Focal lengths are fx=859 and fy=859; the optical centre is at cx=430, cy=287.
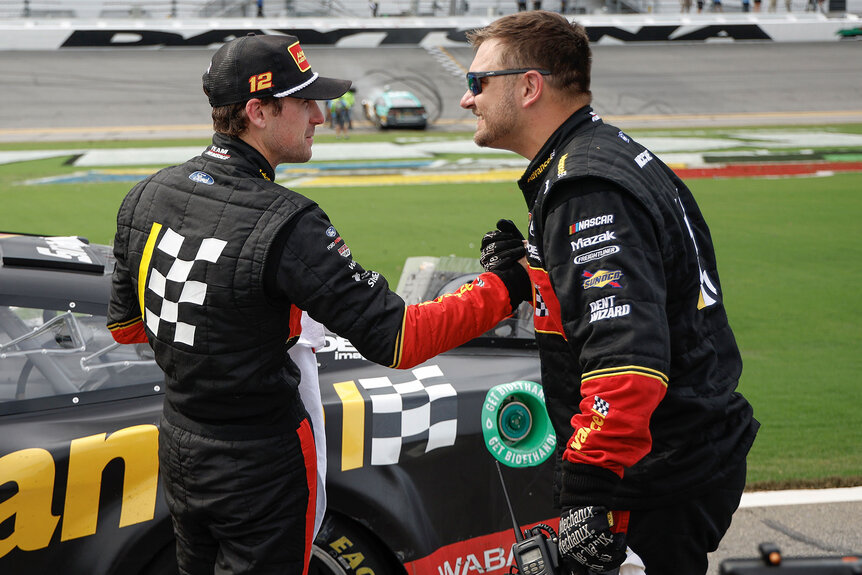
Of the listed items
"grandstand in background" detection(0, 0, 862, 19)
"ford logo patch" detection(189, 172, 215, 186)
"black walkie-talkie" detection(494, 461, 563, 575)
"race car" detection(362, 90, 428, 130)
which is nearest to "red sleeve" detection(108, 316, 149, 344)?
"ford logo patch" detection(189, 172, 215, 186)

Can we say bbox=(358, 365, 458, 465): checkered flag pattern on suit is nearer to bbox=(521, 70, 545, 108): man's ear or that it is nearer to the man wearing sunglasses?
the man wearing sunglasses

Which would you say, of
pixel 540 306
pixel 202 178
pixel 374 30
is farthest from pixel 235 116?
pixel 374 30

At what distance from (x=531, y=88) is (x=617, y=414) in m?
0.86

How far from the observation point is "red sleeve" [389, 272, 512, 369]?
217 cm

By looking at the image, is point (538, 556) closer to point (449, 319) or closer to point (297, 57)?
point (449, 319)

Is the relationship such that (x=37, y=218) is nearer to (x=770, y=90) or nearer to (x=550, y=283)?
(x=550, y=283)

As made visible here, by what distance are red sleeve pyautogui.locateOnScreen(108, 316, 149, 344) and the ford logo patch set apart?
0.53 m

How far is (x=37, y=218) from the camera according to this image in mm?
10914

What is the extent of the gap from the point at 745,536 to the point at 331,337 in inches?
77.4

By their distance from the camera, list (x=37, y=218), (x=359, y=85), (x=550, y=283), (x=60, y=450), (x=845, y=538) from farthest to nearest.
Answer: (x=359, y=85)
(x=37, y=218)
(x=845, y=538)
(x=60, y=450)
(x=550, y=283)

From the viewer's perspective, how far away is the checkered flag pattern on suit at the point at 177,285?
207 cm

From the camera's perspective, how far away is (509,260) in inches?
92.8

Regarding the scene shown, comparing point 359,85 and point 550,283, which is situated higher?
point 550,283

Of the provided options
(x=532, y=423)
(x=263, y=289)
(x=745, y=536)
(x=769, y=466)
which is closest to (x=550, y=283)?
(x=263, y=289)
